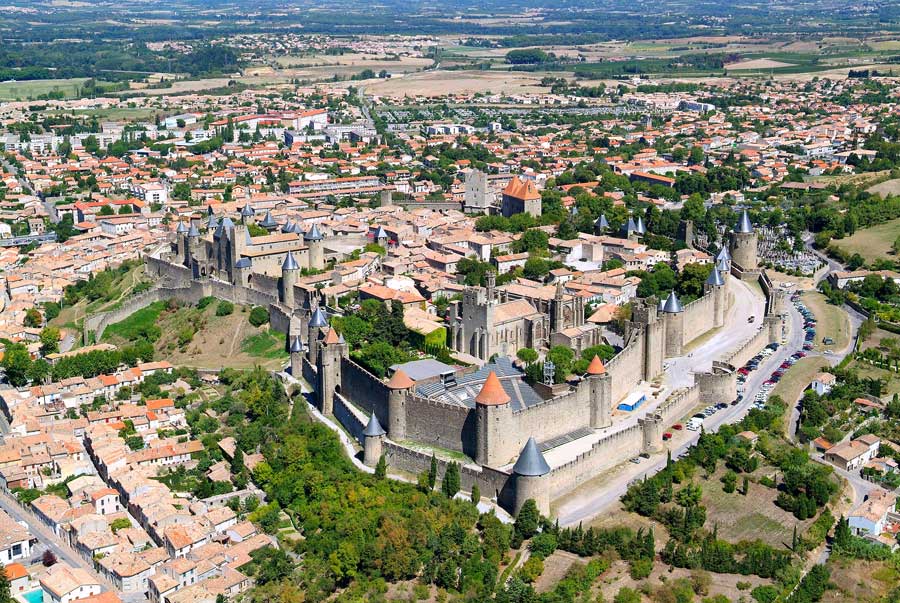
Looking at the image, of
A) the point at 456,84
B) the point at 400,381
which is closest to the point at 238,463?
the point at 400,381

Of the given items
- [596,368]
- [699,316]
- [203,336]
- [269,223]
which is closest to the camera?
[596,368]

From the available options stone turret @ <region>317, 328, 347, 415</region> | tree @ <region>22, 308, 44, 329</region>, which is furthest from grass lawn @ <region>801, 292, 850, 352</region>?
tree @ <region>22, 308, 44, 329</region>

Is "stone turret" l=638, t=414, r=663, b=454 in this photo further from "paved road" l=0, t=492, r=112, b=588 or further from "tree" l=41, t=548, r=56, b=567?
"tree" l=41, t=548, r=56, b=567

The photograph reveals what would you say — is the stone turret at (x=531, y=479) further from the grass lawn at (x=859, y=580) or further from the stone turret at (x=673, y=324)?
the stone turret at (x=673, y=324)

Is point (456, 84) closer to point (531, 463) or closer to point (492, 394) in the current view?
point (492, 394)

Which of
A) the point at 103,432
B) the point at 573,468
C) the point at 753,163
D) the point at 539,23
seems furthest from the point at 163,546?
the point at 539,23

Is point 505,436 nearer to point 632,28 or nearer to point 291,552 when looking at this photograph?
point 291,552
